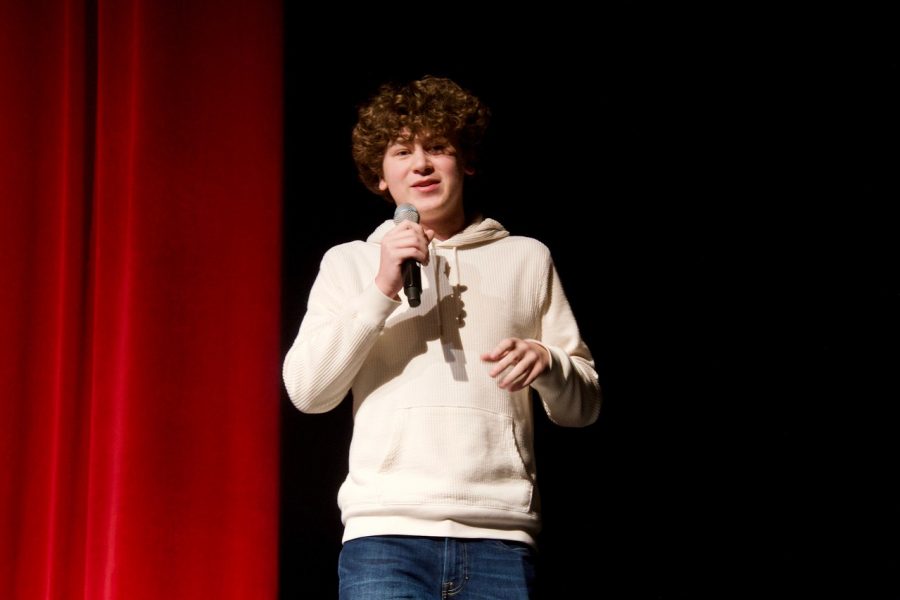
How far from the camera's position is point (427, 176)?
5.19ft

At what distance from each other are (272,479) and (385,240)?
67cm


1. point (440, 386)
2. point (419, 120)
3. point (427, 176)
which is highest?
point (419, 120)

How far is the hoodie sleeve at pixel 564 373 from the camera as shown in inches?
54.1

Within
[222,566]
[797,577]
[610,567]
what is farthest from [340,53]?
[797,577]

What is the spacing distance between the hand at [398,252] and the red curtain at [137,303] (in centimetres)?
57

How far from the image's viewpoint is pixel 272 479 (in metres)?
1.79

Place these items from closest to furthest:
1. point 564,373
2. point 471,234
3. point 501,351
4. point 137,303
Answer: point 501,351 < point 564,373 < point 471,234 < point 137,303

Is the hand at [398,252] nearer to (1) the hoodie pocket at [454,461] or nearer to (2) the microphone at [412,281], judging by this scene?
(2) the microphone at [412,281]

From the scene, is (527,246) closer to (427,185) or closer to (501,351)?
(427,185)

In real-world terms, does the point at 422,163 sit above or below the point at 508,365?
above

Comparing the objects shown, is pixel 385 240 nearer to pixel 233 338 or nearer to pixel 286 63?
pixel 233 338

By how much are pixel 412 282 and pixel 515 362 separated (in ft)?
0.60

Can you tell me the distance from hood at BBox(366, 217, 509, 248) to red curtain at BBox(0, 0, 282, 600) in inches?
15.7

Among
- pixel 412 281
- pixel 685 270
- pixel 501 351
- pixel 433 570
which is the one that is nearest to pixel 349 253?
pixel 412 281
